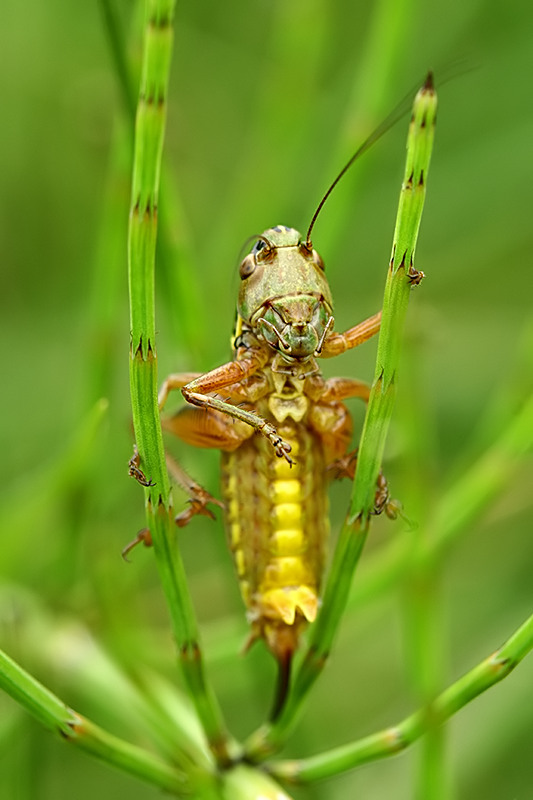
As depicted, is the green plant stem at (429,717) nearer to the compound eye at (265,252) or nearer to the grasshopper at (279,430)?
the grasshopper at (279,430)

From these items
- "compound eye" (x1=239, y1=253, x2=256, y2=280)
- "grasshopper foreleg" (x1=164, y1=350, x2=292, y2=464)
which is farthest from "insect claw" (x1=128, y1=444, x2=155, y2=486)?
"compound eye" (x1=239, y1=253, x2=256, y2=280)

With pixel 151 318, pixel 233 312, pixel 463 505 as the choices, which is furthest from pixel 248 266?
pixel 233 312

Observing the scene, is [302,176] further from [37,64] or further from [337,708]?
[337,708]

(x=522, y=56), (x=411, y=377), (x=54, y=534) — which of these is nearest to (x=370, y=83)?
(x=411, y=377)

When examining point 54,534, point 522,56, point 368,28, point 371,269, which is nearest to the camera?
point 54,534

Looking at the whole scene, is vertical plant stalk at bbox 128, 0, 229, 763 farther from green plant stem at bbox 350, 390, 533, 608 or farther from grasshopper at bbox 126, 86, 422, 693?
green plant stem at bbox 350, 390, 533, 608
